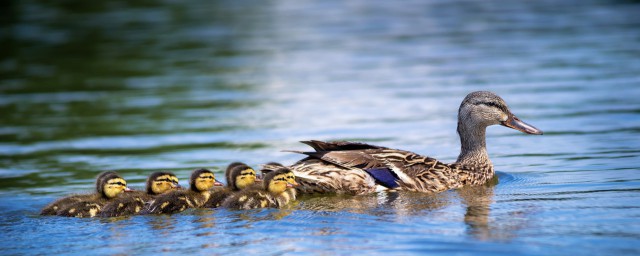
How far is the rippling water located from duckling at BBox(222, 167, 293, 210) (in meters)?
→ 0.18

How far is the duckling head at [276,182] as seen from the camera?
9242 millimetres

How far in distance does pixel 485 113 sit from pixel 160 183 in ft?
10.1

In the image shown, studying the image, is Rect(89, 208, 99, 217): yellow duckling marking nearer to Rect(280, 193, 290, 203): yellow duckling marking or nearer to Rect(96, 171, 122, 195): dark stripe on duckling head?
Rect(96, 171, 122, 195): dark stripe on duckling head

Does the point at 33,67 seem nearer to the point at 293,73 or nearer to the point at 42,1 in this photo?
the point at 293,73

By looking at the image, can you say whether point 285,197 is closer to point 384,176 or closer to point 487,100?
point 384,176

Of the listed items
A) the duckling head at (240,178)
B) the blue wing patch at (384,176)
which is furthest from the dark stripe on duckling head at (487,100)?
the duckling head at (240,178)

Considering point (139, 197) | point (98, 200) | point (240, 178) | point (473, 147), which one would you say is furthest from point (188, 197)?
point (473, 147)

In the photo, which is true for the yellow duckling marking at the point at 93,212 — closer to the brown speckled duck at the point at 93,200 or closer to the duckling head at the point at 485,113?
the brown speckled duck at the point at 93,200

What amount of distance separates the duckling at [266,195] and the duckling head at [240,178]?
221 mm

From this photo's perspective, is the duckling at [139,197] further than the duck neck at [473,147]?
No

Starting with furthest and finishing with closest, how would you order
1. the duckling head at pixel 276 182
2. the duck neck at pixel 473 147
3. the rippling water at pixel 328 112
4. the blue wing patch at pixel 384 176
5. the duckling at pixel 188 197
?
1. the duck neck at pixel 473 147
2. the blue wing patch at pixel 384 176
3. the duckling head at pixel 276 182
4. the duckling at pixel 188 197
5. the rippling water at pixel 328 112

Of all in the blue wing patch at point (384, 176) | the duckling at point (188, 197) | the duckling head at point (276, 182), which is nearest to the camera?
the duckling at point (188, 197)

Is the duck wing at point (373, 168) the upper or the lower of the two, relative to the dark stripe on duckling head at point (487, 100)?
lower

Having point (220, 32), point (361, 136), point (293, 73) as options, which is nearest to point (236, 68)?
point (293, 73)
